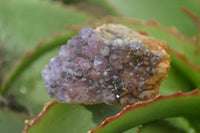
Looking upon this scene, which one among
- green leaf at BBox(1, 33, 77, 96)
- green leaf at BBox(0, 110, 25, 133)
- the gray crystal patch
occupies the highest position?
the gray crystal patch

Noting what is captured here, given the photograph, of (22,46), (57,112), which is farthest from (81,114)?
(22,46)

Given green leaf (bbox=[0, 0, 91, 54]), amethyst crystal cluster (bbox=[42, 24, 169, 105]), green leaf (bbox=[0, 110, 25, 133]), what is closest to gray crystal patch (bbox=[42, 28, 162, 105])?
amethyst crystal cluster (bbox=[42, 24, 169, 105])

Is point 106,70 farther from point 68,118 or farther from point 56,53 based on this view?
point 56,53

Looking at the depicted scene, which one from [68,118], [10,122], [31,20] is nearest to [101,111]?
[68,118]

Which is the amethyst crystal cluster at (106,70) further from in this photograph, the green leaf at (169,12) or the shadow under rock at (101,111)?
the green leaf at (169,12)

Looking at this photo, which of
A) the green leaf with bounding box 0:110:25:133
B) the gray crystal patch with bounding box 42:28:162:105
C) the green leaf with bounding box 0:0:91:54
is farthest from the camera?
the green leaf with bounding box 0:0:91:54

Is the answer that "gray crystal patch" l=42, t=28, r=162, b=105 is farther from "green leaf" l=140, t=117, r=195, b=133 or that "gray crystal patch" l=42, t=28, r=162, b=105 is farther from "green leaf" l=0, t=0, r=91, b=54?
"green leaf" l=0, t=0, r=91, b=54

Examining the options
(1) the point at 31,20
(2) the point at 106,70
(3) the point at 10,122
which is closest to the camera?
(2) the point at 106,70
